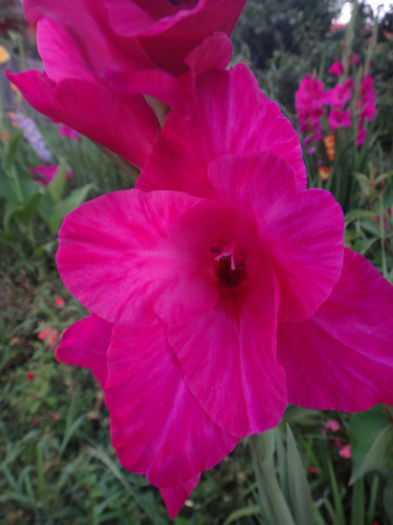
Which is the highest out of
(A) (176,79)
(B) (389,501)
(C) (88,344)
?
(A) (176,79)

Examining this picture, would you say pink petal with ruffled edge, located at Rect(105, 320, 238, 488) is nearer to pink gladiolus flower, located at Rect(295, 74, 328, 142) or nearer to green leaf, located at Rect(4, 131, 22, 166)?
pink gladiolus flower, located at Rect(295, 74, 328, 142)

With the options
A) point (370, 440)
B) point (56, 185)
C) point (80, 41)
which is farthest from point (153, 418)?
point (56, 185)

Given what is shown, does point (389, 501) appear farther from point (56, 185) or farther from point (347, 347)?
point (56, 185)

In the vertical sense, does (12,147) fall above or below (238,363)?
below

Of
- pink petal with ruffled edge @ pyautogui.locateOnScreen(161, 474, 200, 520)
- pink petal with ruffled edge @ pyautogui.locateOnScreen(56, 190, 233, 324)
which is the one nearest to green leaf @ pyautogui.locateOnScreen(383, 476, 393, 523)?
pink petal with ruffled edge @ pyautogui.locateOnScreen(161, 474, 200, 520)

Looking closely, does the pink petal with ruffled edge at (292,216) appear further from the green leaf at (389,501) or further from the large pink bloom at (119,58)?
the green leaf at (389,501)

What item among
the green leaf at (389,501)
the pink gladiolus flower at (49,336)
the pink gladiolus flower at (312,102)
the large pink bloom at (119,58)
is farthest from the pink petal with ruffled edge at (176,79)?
the pink gladiolus flower at (312,102)

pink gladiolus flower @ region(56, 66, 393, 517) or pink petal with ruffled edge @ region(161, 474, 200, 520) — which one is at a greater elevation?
pink gladiolus flower @ region(56, 66, 393, 517)
